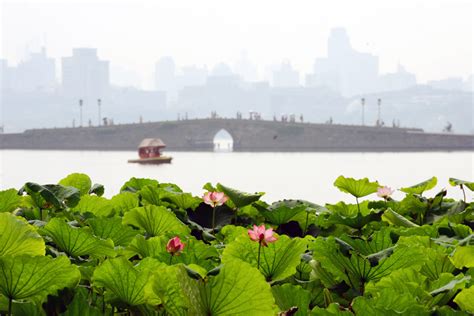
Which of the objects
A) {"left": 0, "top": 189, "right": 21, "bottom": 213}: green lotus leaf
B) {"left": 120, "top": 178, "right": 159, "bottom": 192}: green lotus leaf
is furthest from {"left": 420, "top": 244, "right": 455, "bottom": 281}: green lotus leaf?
{"left": 120, "top": 178, "right": 159, "bottom": 192}: green lotus leaf

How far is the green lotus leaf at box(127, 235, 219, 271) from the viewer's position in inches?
44.3

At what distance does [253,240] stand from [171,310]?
25cm

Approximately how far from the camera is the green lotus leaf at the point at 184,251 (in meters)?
1.12

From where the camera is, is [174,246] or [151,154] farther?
[151,154]

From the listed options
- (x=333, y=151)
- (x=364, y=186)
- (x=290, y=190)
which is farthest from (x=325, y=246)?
(x=333, y=151)

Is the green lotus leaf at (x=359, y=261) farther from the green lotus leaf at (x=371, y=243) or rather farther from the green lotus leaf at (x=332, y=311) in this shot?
the green lotus leaf at (x=332, y=311)

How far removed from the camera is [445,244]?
1.43m

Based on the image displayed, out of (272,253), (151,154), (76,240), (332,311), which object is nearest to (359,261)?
(272,253)

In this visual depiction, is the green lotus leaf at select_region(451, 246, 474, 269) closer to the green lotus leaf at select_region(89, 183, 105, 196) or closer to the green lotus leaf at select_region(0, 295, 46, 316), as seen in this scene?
the green lotus leaf at select_region(0, 295, 46, 316)

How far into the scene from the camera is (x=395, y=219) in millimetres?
1768

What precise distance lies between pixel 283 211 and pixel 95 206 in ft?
1.72

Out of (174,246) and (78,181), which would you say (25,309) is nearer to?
(174,246)

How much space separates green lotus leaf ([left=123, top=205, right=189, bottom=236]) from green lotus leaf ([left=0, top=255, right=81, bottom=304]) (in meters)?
0.52

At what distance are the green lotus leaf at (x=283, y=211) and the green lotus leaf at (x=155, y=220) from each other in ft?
1.21
